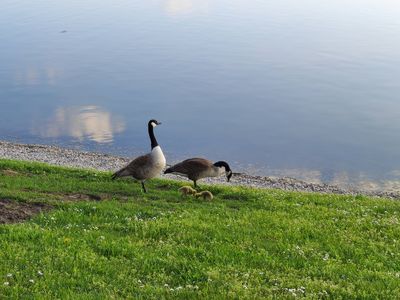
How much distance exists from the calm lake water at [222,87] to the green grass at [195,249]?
893 inches

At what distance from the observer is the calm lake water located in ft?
144

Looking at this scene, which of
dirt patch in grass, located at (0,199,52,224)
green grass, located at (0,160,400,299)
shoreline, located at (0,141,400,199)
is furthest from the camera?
shoreline, located at (0,141,400,199)

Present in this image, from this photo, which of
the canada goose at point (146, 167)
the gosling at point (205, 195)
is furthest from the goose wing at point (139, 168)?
the gosling at point (205, 195)

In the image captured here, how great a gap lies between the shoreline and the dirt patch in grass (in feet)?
53.7

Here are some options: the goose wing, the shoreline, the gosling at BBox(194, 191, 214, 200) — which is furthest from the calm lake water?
the gosling at BBox(194, 191, 214, 200)

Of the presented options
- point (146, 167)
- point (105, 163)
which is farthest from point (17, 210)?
point (105, 163)

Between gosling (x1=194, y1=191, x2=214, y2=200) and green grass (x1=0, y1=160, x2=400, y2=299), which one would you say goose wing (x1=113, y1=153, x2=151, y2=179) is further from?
gosling (x1=194, y1=191, x2=214, y2=200)

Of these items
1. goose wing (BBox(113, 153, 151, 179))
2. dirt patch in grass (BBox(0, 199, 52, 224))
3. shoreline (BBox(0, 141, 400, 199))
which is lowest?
shoreline (BBox(0, 141, 400, 199))

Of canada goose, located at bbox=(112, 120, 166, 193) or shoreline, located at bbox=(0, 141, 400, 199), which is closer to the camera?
canada goose, located at bbox=(112, 120, 166, 193)

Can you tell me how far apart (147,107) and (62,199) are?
33930 mm

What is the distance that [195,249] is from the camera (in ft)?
40.8

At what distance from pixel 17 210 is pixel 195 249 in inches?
228

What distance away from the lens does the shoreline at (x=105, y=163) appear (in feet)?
115

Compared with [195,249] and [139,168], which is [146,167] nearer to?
[139,168]
